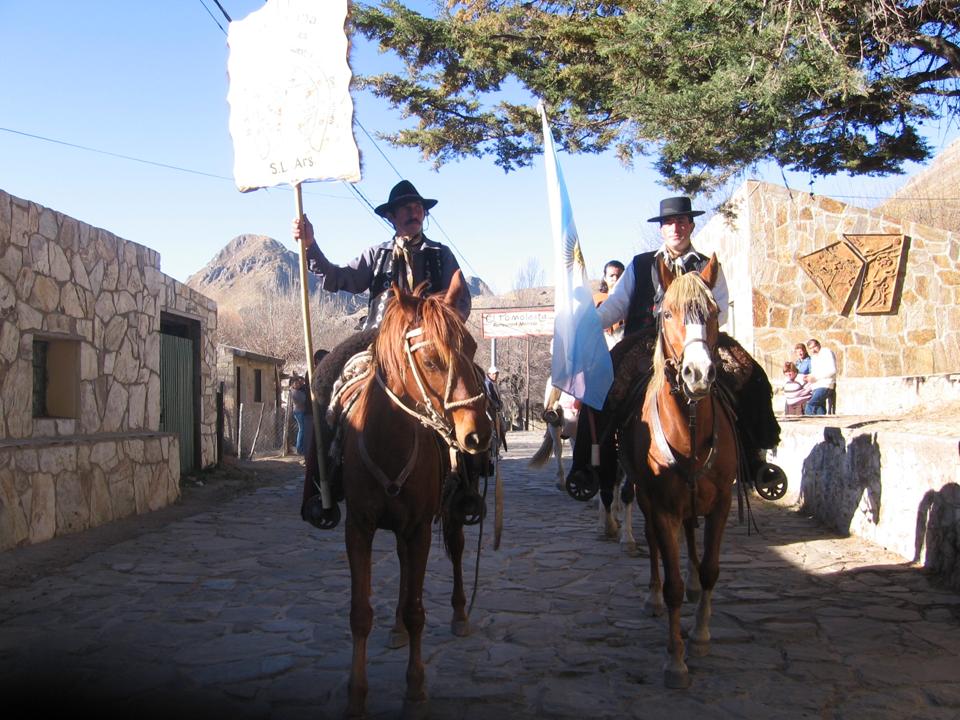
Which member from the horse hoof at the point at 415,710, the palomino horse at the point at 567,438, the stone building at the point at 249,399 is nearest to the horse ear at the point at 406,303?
the horse hoof at the point at 415,710

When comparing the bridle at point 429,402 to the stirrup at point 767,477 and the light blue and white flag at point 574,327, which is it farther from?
the stirrup at point 767,477

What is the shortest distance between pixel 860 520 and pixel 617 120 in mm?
6411

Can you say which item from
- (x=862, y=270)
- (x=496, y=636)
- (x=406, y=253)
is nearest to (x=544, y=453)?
(x=496, y=636)

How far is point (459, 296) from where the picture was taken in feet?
14.5

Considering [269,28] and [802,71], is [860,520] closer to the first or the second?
[802,71]

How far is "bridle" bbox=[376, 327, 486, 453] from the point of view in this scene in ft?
12.1

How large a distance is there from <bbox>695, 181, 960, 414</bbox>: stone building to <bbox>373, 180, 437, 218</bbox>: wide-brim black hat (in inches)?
432

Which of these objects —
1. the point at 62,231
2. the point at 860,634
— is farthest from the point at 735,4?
the point at 62,231

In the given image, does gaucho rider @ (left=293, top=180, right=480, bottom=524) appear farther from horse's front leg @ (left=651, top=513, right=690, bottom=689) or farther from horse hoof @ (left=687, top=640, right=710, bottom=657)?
horse hoof @ (left=687, top=640, right=710, bottom=657)

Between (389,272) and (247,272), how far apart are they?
115 m

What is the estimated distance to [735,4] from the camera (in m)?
8.43

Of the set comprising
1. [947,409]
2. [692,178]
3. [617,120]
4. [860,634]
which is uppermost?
[617,120]

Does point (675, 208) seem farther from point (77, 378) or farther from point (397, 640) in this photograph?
point (77, 378)

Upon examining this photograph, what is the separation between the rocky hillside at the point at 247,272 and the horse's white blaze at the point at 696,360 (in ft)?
307
